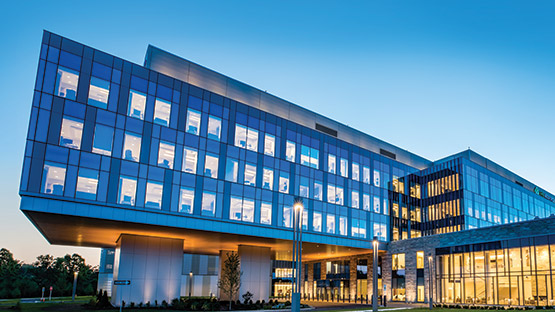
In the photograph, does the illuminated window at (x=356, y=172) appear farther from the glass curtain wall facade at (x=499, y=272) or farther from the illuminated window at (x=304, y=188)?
the glass curtain wall facade at (x=499, y=272)

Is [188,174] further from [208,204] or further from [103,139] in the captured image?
[103,139]

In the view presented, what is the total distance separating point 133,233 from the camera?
41469 mm

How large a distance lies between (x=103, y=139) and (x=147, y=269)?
43.2ft

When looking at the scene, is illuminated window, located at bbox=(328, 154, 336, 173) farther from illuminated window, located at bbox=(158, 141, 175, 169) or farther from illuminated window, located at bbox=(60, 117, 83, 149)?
illuminated window, located at bbox=(60, 117, 83, 149)

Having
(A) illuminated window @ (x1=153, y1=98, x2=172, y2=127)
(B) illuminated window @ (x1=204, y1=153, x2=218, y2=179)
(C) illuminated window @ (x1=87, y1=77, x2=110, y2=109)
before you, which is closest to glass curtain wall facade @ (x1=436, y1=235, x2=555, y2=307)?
(B) illuminated window @ (x1=204, y1=153, x2=218, y2=179)

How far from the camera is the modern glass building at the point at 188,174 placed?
33812 millimetres

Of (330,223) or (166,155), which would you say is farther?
(330,223)

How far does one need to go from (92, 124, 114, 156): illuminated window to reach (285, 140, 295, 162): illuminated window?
62.7 ft

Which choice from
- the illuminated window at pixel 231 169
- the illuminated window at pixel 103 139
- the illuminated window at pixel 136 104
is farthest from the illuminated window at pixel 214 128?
the illuminated window at pixel 103 139

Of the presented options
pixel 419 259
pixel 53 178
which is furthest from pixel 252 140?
pixel 419 259

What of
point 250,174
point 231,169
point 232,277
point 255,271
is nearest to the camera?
point 231,169

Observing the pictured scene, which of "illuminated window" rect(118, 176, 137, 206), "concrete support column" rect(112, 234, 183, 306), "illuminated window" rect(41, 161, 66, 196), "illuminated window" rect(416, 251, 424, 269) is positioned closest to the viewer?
"illuminated window" rect(41, 161, 66, 196)

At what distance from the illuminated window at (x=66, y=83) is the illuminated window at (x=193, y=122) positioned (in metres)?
10.1

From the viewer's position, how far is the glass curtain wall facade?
3953 centimetres
